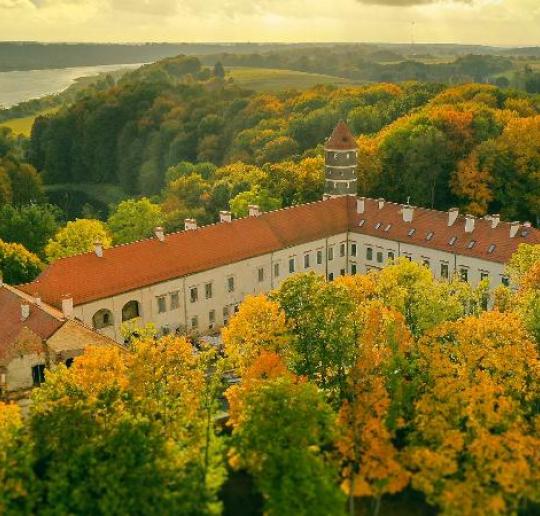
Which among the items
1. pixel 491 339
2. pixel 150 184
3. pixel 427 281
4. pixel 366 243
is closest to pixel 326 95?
pixel 150 184

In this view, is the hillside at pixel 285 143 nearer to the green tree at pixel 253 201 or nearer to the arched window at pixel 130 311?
the green tree at pixel 253 201

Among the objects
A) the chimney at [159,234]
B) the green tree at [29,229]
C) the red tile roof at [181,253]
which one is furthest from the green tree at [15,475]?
the green tree at [29,229]

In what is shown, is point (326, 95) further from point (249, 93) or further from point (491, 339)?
point (491, 339)

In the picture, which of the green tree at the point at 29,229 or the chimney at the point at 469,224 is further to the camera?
the green tree at the point at 29,229

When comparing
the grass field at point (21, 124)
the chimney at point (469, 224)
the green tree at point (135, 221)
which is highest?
the chimney at point (469, 224)

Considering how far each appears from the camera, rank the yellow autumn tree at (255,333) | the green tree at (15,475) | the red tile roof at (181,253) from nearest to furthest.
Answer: the green tree at (15,475), the yellow autumn tree at (255,333), the red tile roof at (181,253)

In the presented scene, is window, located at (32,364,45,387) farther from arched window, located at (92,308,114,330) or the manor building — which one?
arched window, located at (92,308,114,330)

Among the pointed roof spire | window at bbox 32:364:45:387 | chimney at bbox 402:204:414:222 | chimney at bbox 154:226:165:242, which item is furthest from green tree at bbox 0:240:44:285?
chimney at bbox 402:204:414:222
